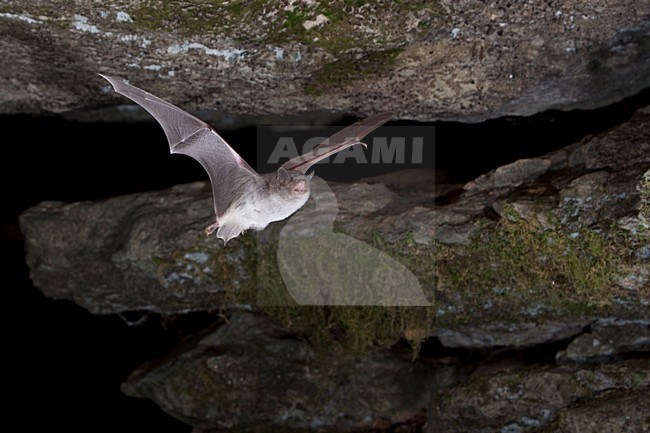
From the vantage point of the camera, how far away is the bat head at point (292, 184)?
3260 millimetres

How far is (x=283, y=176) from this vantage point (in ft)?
10.9

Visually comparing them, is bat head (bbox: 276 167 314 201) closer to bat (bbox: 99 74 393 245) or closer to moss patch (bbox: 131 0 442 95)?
bat (bbox: 99 74 393 245)

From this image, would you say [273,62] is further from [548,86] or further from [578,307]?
[578,307]

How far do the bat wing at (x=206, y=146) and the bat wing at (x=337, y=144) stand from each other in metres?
0.24

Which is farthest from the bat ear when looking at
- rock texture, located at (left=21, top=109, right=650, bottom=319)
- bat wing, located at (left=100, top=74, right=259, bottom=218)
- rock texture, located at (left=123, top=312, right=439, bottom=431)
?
rock texture, located at (left=123, top=312, right=439, bottom=431)

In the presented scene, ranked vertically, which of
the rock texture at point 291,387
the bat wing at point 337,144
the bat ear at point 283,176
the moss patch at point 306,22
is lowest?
the rock texture at point 291,387

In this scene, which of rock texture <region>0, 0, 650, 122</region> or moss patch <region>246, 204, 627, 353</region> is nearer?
rock texture <region>0, 0, 650, 122</region>

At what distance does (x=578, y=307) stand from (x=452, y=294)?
0.71 meters

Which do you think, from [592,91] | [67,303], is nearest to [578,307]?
[592,91]

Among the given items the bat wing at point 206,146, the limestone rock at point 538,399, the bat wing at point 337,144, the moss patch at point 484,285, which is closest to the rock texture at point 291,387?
the moss patch at point 484,285

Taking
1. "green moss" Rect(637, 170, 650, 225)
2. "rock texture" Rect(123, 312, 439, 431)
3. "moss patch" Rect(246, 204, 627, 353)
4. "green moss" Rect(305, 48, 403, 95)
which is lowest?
"rock texture" Rect(123, 312, 439, 431)

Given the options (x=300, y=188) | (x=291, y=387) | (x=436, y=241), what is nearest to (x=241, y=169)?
(x=300, y=188)

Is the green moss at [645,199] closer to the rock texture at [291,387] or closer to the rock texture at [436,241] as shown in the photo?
the rock texture at [436,241]

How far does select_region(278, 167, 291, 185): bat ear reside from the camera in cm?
330
